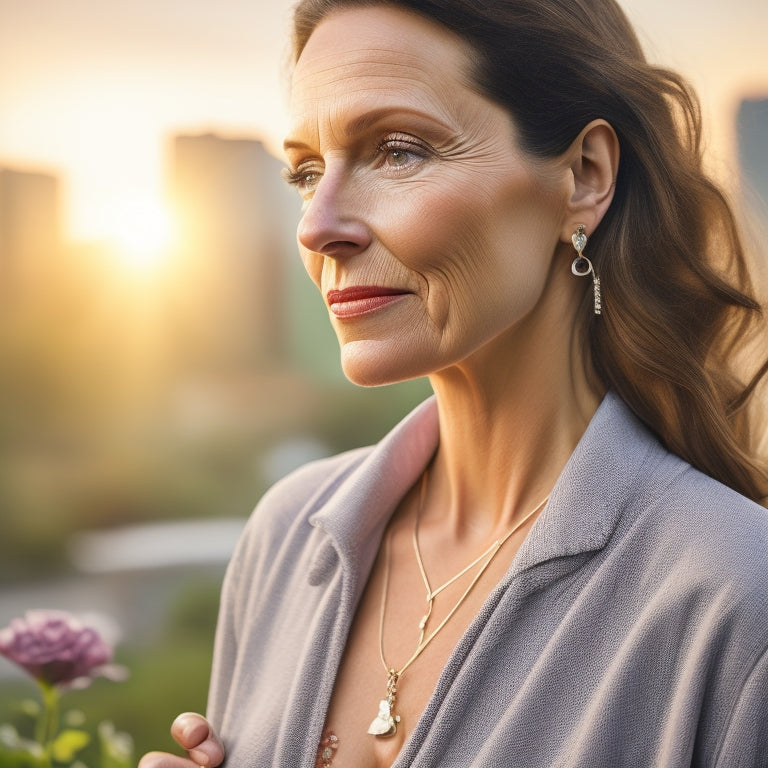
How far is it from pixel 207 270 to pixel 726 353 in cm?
281

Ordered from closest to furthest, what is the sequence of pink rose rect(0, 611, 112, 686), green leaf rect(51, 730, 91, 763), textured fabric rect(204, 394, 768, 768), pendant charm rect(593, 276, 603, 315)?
textured fabric rect(204, 394, 768, 768) → pendant charm rect(593, 276, 603, 315) → pink rose rect(0, 611, 112, 686) → green leaf rect(51, 730, 91, 763)

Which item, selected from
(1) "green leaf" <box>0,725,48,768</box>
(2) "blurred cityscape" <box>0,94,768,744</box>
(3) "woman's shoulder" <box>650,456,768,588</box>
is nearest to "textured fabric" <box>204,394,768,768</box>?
(3) "woman's shoulder" <box>650,456,768,588</box>

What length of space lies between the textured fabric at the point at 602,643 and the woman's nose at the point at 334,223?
382mm

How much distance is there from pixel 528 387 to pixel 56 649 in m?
1.11

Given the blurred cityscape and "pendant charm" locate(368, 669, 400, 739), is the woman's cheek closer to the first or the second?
"pendant charm" locate(368, 669, 400, 739)

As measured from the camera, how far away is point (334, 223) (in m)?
1.20

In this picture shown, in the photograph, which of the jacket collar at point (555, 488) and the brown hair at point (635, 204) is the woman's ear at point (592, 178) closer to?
the brown hair at point (635, 204)

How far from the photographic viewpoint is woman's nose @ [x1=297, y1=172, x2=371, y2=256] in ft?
3.92

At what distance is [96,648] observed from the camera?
1.86m

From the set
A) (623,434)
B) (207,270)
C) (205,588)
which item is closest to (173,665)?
(205,588)

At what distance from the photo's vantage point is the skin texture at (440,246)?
1.19 m

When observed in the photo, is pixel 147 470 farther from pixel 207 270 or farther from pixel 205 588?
pixel 207 270

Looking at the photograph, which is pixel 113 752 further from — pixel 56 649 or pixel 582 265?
pixel 582 265

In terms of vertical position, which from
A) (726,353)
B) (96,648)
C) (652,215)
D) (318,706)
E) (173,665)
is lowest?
(173,665)
